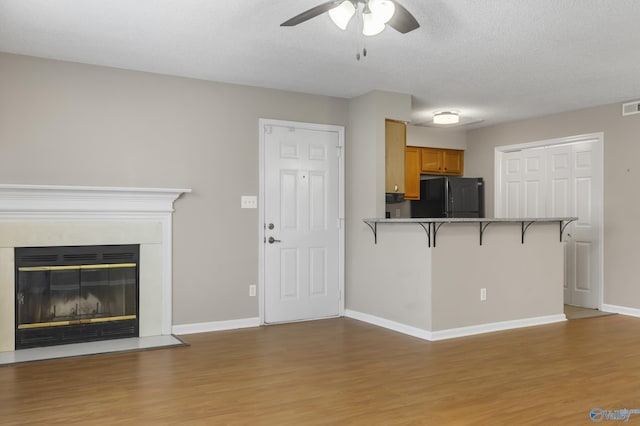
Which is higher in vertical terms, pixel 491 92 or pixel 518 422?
pixel 491 92

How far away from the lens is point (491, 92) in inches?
222

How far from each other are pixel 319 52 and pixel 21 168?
2640mm

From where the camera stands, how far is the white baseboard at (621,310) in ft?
19.3

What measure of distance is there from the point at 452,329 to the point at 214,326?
7.42 ft

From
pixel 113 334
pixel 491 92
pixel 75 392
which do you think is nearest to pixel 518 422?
pixel 75 392

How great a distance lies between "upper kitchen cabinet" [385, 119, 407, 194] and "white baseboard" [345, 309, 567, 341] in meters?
1.38

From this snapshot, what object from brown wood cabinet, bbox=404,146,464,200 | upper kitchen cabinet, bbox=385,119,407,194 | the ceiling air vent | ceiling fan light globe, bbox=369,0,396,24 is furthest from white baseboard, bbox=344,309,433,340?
the ceiling air vent

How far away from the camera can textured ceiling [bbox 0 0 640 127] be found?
3.45 metres

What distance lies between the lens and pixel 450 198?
7180mm

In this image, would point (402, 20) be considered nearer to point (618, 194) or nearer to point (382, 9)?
point (382, 9)

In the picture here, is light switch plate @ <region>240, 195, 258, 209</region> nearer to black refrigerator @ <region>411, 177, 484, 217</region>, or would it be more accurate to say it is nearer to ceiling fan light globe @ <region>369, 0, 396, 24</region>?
ceiling fan light globe @ <region>369, 0, 396, 24</region>

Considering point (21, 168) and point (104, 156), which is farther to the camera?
point (104, 156)

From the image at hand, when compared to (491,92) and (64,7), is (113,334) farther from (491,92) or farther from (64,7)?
(491,92)

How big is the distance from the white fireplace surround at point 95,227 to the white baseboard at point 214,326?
11 centimetres
